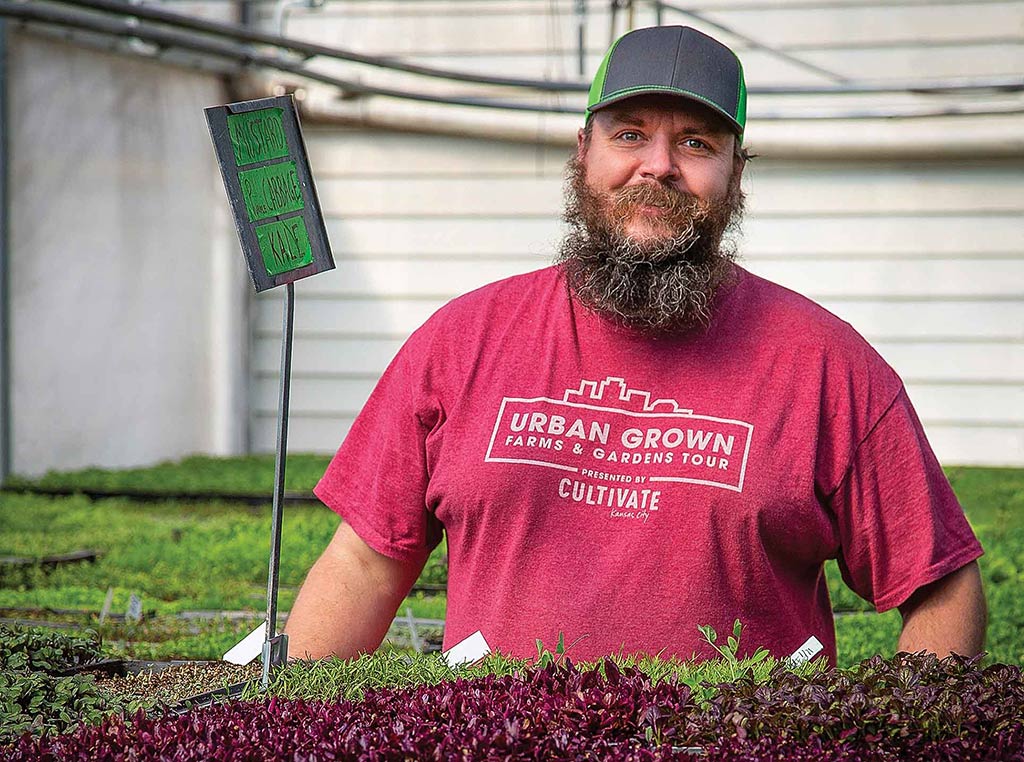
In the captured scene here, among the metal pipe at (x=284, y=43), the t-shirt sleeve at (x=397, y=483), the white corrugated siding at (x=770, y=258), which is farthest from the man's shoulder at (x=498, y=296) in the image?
the white corrugated siding at (x=770, y=258)

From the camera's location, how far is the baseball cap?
98.9 inches

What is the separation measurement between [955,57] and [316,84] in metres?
4.73

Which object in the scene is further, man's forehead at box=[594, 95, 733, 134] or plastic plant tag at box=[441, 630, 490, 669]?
man's forehead at box=[594, 95, 733, 134]

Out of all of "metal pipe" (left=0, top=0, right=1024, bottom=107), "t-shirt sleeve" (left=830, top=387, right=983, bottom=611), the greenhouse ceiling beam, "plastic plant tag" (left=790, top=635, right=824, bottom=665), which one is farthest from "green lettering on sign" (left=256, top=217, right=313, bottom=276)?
"metal pipe" (left=0, top=0, right=1024, bottom=107)

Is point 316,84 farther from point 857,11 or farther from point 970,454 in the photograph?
point 970,454

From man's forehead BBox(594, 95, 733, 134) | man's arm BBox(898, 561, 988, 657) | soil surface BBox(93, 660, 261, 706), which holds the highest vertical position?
man's forehead BBox(594, 95, 733, 134)

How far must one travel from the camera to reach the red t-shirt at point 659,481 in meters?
2.40

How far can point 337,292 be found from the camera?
1066 centimetres

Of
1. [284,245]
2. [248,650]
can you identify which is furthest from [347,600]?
[284,245]

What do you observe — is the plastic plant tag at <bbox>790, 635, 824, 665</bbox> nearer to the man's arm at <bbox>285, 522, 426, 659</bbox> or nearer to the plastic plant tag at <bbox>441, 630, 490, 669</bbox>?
the plastic plant tag at <bbox>441, 630, 490, 669</bbox>

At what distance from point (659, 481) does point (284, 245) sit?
82cm

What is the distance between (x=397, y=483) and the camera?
8.53 ft

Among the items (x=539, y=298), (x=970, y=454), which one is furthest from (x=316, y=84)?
(x=539, y=298)

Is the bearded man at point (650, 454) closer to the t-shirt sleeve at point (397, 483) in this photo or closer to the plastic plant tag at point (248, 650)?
the t-shirt sleeve at point (397, 483)
